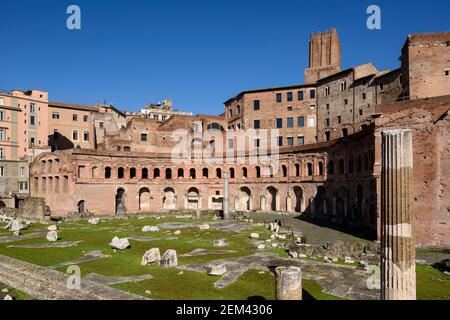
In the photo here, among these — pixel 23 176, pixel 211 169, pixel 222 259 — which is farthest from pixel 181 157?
pixel 222 259

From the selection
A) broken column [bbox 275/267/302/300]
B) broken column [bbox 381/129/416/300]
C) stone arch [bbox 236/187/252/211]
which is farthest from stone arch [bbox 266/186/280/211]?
broken column [bbox 381/129/416/300]

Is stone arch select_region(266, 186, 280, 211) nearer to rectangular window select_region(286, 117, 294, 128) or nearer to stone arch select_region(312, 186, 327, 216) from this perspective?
stone arch select_region(312, 186, 327, 216)

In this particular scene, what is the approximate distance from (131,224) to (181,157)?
16455 mm

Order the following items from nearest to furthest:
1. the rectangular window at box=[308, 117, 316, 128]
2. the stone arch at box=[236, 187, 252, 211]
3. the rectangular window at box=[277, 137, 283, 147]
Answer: the stone arch at box=[236, 187, 252, 211] → the rectangular window at box=[308, 117, 316, 128] → the rectangular window at box=[277, 137, 283, 147]

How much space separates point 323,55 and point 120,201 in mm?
35500

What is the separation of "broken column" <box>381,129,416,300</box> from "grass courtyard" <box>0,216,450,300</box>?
10.8 ft

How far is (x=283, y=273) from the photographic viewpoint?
10.5 meters

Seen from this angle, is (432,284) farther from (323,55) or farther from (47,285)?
(323,55)

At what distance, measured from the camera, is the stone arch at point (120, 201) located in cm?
4316

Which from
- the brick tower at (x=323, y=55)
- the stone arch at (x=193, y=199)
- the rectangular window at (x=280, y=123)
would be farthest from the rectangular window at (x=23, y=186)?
the brick tower at (x=323, y=55)

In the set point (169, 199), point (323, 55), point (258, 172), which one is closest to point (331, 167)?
point (258, 172)

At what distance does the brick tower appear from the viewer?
5041 cm

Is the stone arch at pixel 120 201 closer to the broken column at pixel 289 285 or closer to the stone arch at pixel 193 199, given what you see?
the stone arch at pixel 193 199

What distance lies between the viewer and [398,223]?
9086 mm
